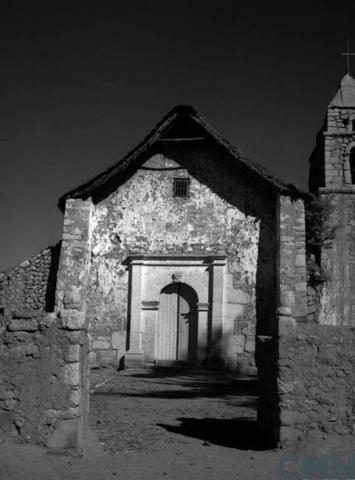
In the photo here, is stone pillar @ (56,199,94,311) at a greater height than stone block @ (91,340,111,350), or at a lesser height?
greater

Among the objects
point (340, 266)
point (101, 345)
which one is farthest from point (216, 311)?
point (340, 266)

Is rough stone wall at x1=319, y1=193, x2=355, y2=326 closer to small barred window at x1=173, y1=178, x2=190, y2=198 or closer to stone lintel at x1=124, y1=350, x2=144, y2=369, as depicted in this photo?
small barred window at x1=173, y1=178, x2=190, y2=198

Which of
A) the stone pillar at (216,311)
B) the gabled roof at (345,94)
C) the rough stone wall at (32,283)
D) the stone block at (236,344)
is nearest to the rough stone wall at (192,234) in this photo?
the stone block at (236,344)

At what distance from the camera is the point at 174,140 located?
1273 centimetres

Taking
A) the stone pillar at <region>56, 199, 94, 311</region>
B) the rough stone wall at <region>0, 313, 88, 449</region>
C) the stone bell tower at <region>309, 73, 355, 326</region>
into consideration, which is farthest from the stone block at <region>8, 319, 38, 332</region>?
the stone bell tower at <region>309, 73, 355, 326</region>

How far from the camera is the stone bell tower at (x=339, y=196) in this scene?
14.2 m

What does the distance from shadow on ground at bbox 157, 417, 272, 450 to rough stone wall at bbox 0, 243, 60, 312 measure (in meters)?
6.07

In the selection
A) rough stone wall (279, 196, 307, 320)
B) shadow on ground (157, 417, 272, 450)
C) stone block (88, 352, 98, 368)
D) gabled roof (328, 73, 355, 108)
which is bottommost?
shadow on ground (157, 417, 272, 450)

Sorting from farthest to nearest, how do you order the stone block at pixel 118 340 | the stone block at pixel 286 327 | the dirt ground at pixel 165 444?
the stone block at pixel 118 340 < the stone block at pixel 286 327 < the dirt ground at pixel 165 444

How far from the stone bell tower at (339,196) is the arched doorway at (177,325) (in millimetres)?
3354

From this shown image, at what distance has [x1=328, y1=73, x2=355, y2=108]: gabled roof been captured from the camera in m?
16.6

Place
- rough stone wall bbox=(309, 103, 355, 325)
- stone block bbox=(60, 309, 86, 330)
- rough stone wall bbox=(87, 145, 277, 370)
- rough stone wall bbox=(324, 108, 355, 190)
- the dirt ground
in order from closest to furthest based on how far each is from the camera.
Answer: the dirt ground < stone block bbox=(60, 309, 86, 330) < rough stone wall bbox=(87, 145, 277, 370) < rough stone wall bbox=(309, 103, 355, 325) < rough stone wall bbox=(324, 108, 355, 190)

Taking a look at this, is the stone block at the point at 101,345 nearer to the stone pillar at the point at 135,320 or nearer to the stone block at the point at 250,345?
the stone pillar at the point at 135,320

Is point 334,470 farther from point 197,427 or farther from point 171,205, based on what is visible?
point 171,205
